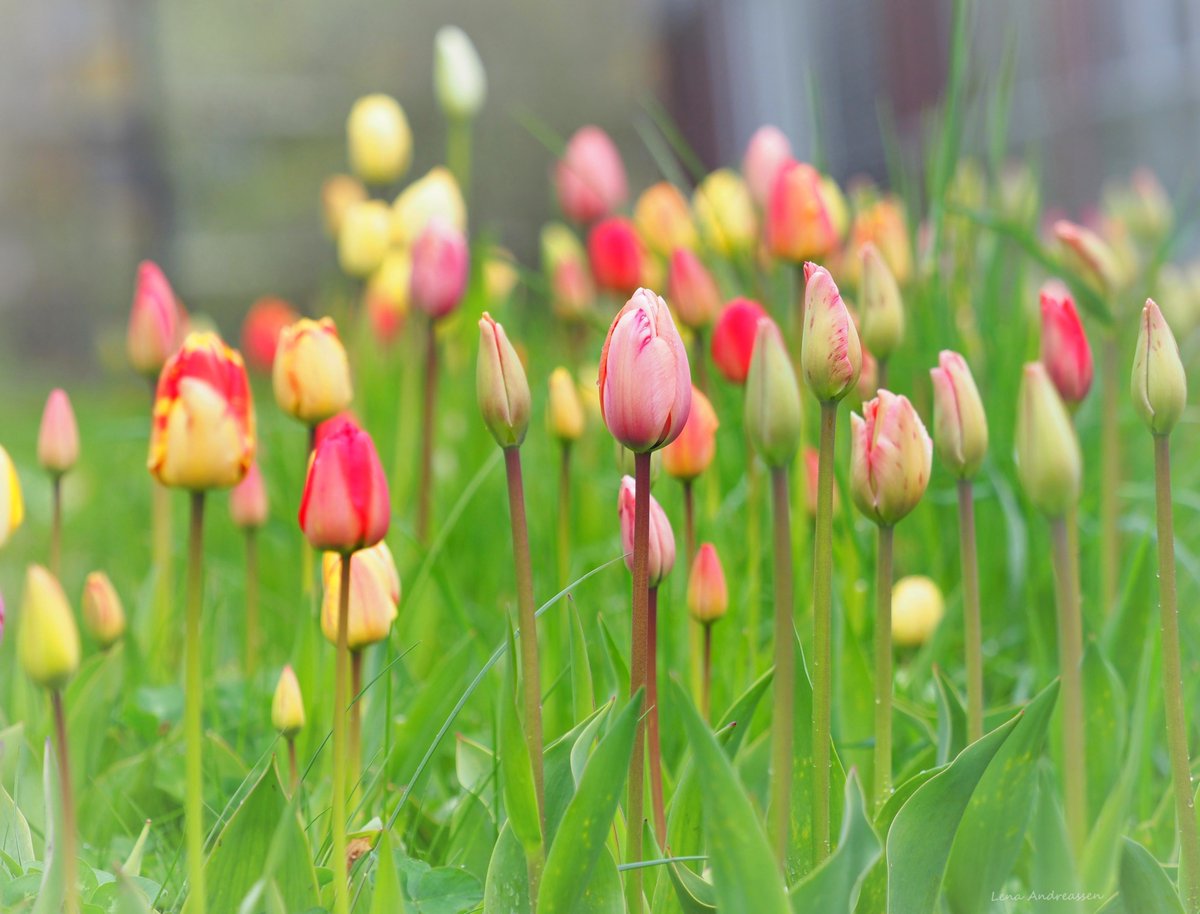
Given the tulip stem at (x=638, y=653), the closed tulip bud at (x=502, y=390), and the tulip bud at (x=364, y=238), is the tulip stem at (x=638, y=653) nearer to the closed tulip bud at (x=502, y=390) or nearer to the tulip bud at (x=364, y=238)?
the closed tulip bud at (x=502, y=390)

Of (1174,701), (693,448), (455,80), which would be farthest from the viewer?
(455,80)

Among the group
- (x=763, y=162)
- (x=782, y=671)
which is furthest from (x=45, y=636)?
(x=763, y=162)

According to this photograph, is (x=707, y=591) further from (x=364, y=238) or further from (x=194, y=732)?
(x=364, y=238)

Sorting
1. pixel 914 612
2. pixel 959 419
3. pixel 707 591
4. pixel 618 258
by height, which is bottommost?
pixel 914 612

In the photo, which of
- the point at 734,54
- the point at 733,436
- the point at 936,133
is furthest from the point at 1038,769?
the point at 734,54

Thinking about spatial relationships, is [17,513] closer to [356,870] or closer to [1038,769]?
[356,870]

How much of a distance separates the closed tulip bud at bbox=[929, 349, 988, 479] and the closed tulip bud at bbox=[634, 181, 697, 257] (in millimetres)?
1080

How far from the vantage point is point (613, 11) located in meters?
8.68

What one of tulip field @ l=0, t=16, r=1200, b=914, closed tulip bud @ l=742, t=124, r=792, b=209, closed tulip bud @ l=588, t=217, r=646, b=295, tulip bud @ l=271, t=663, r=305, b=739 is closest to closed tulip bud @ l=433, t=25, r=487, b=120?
tulip field @ l=0, t=16, r=1200, b=914

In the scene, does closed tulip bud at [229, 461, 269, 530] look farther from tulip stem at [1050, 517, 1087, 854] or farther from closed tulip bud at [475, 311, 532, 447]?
tulip stem at [1050, 517, 1087, 854]

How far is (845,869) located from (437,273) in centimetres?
87

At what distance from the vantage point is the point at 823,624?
652 millimetres

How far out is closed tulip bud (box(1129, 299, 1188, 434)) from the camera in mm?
646

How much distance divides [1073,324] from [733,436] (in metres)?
0.61
